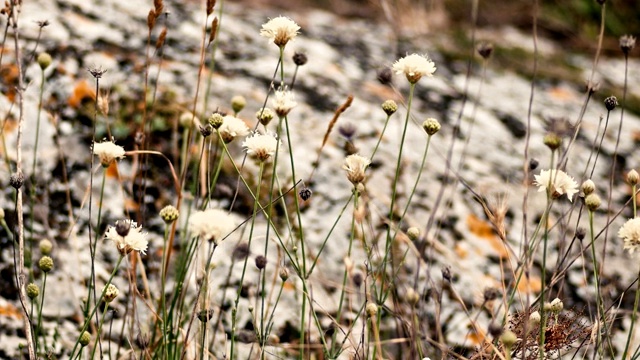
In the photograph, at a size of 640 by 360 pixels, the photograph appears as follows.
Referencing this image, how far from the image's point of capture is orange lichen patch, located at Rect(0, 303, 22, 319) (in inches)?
74.4

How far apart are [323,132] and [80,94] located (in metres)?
0.88

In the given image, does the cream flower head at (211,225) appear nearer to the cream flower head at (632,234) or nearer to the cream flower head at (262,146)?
the cream flower head at (262,146)

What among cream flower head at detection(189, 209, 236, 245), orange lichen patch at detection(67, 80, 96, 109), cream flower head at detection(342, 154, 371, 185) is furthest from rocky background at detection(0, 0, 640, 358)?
cream flower head at detection(189, 209, 236, 245)

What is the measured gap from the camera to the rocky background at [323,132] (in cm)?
215

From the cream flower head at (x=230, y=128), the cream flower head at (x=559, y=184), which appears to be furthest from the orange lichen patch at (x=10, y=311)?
the cream flower head at (x=559, y=184)

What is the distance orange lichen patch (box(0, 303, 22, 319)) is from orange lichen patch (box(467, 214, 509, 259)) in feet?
4.84

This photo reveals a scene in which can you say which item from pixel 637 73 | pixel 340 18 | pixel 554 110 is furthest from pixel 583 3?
pixel 554 110

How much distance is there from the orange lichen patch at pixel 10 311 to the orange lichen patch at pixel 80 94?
86cm

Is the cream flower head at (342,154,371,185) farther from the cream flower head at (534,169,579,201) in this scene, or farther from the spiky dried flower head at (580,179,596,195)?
the spiky dried flower head at (580,179,596,195)

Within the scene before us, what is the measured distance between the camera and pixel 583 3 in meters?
5.92

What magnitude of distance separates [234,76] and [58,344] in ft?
4.64

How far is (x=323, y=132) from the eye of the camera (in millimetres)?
2742

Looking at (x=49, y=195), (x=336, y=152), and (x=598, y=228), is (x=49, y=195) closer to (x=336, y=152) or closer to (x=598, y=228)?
(x=336, y=152)

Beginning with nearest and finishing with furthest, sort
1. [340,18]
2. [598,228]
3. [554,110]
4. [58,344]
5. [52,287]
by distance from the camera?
1. [58,344]
2. [52,287]
3. [598,228]
4. [554,110]
5. [340,18]
